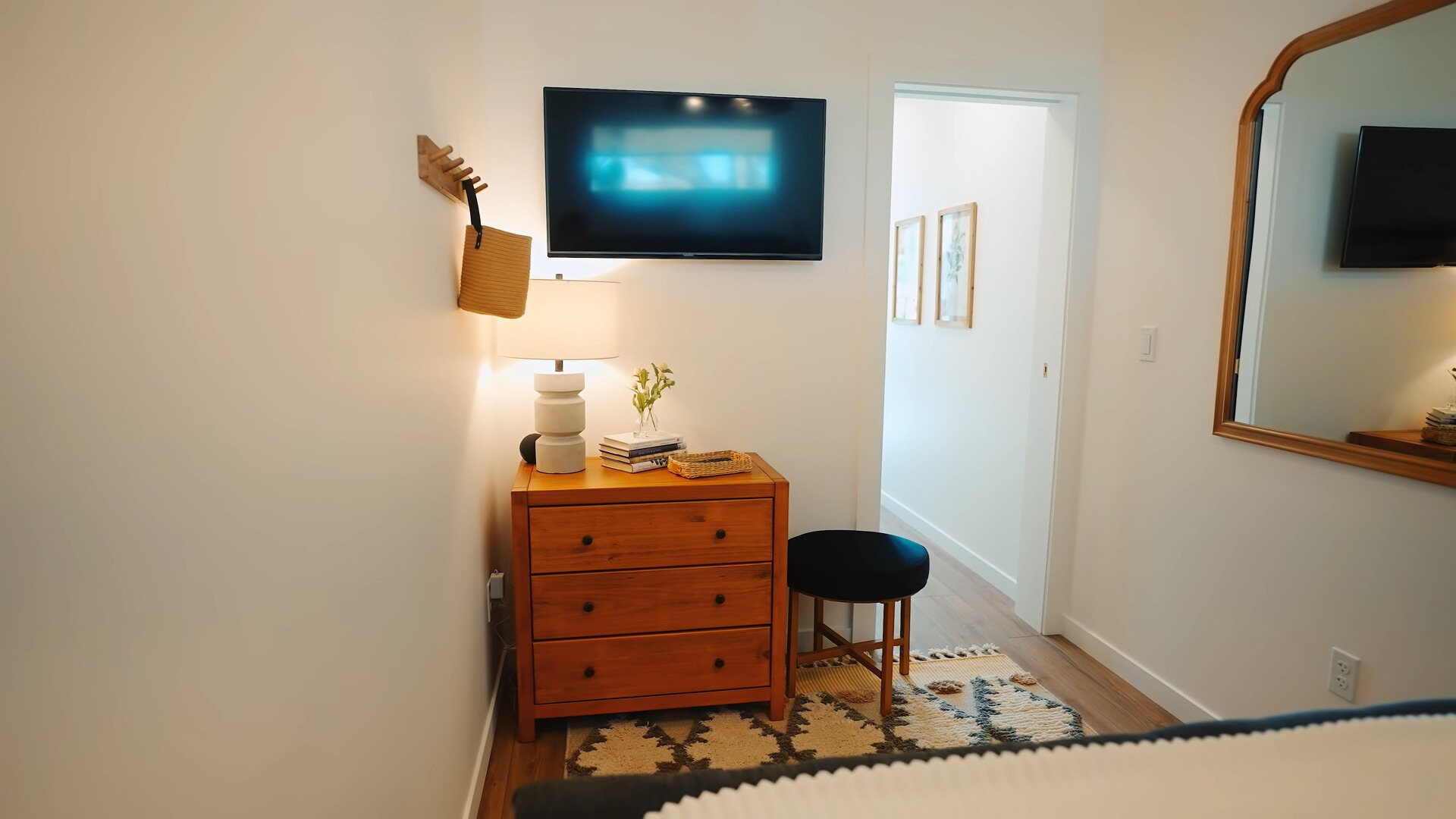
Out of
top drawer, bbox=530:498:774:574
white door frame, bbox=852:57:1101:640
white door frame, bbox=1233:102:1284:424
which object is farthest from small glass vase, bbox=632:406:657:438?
white door frame, bbox=1233:102:1284:424

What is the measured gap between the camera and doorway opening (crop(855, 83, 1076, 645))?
9.18ft

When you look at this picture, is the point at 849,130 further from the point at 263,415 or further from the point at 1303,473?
the point at 263,415

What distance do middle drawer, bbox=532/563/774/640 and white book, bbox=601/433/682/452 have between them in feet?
1.28

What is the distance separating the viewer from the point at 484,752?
79.0 inches

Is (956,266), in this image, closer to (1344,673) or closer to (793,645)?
(793,645)

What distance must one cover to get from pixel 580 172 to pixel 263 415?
1.83m

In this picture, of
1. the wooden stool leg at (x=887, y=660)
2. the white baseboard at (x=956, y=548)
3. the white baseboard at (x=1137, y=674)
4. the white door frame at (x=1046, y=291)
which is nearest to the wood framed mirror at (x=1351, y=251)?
the white door frame at (x=1046, y=291)

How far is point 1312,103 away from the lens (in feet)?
6.13

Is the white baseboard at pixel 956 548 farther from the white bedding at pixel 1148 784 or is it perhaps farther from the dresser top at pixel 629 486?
the white bedding at pixel 1148 784

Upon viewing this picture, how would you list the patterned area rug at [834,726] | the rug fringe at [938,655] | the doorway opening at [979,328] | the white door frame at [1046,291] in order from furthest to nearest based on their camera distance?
the doorway opening at [979,328] → the rug fringe at [938,655] → the white door frame at [1046,291] → the patterned area rug at [834,726]

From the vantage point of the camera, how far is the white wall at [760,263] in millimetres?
2371

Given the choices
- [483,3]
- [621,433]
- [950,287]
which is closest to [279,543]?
[621,433]

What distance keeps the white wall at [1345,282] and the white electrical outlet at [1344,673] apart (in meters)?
0.54

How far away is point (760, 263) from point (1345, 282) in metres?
1.61
